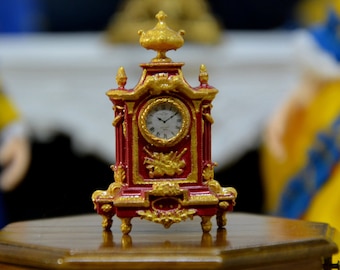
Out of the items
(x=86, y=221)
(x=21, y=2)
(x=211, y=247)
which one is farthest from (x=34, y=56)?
(x=211, y=247)

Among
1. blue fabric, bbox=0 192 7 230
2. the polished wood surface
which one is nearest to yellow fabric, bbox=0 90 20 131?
blue fabric, bbox=0 192 7 230

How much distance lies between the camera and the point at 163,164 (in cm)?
249

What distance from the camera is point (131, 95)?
8.09ft

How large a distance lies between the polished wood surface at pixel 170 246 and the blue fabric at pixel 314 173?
1078 millimetres

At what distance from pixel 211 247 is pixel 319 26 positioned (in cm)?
196

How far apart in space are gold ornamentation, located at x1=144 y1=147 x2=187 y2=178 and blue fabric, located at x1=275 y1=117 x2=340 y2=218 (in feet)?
4.08

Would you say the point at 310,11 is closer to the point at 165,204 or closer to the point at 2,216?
the point at 2,216

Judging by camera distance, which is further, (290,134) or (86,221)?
(290,134)

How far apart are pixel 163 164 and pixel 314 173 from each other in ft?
4.39

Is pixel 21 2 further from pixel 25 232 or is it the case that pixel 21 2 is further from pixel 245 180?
pixel 25 232

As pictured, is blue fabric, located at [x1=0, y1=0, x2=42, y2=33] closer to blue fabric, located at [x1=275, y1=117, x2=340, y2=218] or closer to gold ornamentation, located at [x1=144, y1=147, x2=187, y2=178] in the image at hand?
blue fabric, located at [x1=275, y1=117, x2=340, y2=218]

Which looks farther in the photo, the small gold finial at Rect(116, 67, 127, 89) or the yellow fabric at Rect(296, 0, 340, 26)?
the yellow fabric at Rect(296, 0, 340, 26)

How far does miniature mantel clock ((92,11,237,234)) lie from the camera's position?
96.9 inches

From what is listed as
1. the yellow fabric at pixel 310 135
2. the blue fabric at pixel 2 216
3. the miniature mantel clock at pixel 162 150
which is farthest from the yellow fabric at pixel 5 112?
the miniature mantel clock at pixel 162 150
